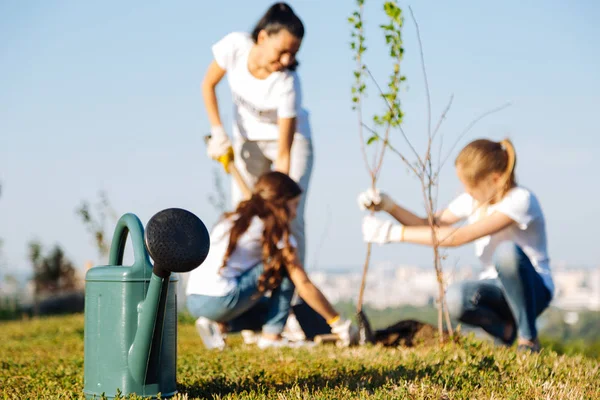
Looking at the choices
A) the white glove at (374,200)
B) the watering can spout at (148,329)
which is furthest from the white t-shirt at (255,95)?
the watering can spout at (148,329)

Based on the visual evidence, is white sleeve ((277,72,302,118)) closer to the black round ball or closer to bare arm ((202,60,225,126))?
bare arm ((202,60,225,126))

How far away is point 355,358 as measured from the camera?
3.72 meters

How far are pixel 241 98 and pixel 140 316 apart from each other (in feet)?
10.2

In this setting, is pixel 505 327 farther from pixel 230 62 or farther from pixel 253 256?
pixel 230 62

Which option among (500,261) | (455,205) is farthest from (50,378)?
(455,205)

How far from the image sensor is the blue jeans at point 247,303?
4.55 metres

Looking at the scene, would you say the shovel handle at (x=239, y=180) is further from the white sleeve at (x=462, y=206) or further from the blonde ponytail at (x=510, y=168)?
the blonde ponytail at (x=510, y=168)

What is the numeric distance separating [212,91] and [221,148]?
1.82 feet

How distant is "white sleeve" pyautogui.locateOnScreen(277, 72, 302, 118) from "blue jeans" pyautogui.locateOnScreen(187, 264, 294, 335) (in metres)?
1.21

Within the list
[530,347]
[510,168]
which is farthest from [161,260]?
[510,168]

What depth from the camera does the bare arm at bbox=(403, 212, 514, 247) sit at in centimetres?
421

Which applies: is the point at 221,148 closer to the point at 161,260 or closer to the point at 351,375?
the point at 351,375

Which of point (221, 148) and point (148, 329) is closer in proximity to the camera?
point (148, 329)

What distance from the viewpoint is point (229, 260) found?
4.57 meters
